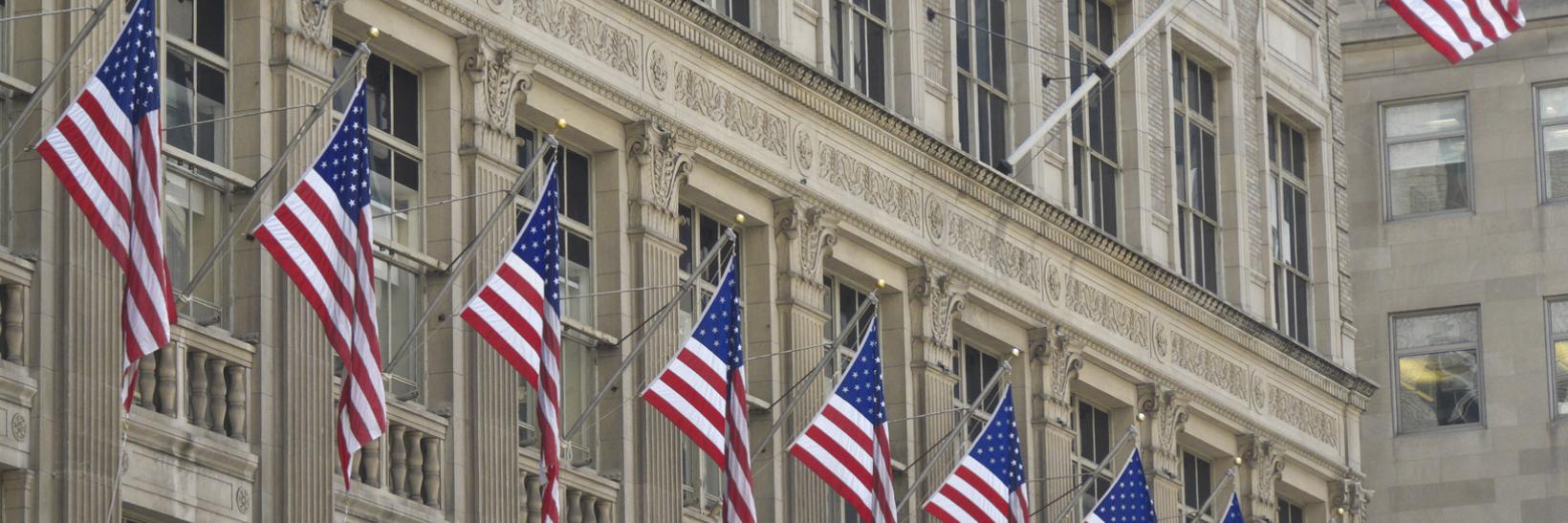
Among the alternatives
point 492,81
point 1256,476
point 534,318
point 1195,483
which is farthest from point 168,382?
point 1256,476

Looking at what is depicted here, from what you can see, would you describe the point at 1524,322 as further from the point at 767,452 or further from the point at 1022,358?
the point at 767,452

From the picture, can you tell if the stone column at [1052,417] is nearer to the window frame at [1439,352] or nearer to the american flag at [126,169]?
the window frame at [1439,352]

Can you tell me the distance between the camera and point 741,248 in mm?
42625

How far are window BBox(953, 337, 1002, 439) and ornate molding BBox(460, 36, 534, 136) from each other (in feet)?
35.2

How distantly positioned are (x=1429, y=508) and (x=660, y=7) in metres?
29.0

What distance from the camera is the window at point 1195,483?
53.2 m

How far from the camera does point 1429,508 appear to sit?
65.6 m

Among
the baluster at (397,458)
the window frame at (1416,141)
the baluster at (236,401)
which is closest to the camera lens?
the baluster at (236,401)

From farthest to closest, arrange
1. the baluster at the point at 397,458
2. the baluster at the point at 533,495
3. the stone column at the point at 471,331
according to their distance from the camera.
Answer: the baluster at the point at 533,495, the stone column at the point at 471,331, the baluster at the point at 397,458

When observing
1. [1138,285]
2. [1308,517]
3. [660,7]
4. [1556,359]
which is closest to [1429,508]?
[1556,359]

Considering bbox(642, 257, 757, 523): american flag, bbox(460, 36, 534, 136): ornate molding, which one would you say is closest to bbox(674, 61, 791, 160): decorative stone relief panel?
bbox(460, 36, 534, 136): ornate molding

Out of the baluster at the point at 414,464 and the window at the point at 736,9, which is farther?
the window at the point at 736,9

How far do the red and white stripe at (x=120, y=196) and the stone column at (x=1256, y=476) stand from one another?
2737cm

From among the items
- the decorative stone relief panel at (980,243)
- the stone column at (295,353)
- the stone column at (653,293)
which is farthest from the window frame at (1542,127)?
the stone column at (295,353)
